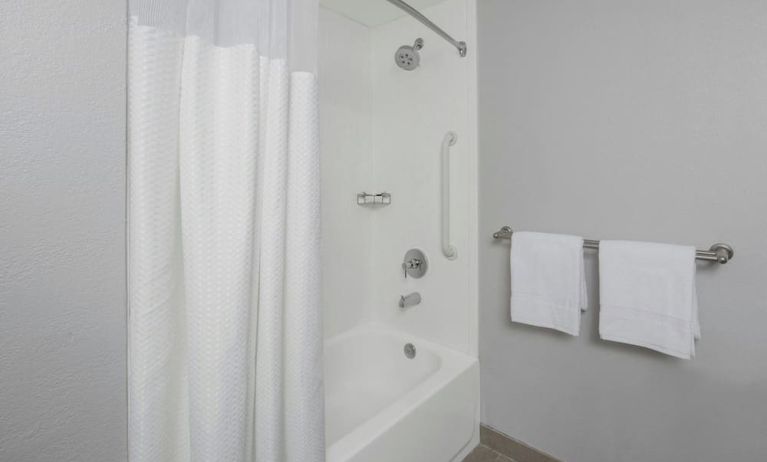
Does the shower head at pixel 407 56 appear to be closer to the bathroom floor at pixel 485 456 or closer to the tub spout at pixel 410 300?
the tub spout at pixel 410 300

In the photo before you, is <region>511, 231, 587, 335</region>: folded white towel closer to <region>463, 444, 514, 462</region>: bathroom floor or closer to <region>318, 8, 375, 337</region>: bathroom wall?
<region>463, 444, 514, 462</region>: bathroom floor

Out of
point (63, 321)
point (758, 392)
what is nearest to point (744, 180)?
point (758, 392)

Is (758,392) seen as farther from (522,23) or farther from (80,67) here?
(80,67)

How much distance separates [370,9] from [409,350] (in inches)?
66.9

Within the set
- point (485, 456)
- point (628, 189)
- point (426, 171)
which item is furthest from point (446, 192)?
point (485, 456)

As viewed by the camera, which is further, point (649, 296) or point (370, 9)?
point (370, 9)

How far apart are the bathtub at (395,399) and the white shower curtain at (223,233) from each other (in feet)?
0.95

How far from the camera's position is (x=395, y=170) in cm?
185

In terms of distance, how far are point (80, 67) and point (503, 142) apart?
1.37 metres

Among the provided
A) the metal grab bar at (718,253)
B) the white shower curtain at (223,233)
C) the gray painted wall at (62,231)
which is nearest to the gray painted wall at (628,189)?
the metal grab bar at (718,253)

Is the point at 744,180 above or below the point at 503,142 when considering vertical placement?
below

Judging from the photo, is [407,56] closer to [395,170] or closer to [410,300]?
[395,170]

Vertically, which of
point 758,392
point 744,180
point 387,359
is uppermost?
point 744,180

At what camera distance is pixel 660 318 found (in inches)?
43.3
